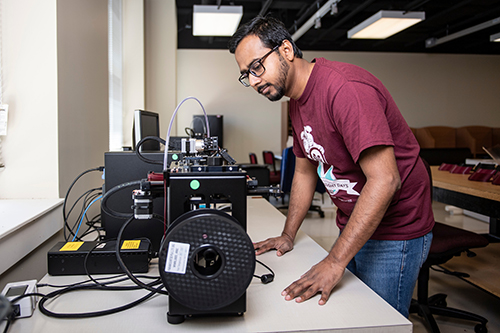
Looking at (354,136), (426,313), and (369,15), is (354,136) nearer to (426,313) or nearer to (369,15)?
(426,313)

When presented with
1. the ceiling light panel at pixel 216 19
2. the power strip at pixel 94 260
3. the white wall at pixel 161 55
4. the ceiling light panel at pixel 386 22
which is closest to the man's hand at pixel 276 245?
the power strip at pixel 94 260

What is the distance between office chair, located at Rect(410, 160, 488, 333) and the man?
0.60 meters

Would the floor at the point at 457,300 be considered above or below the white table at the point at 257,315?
below

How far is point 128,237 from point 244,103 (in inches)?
261

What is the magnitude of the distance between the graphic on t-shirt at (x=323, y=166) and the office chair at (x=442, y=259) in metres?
0.70

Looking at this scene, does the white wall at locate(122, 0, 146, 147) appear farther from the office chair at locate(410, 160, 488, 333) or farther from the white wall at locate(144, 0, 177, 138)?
the office chair at locate(410, 160, 488, 333)

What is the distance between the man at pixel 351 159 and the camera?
33.6 inches

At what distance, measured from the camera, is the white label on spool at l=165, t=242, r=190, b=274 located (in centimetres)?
61

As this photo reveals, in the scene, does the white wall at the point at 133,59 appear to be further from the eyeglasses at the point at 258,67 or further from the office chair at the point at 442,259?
the office chair at the point at 442,259

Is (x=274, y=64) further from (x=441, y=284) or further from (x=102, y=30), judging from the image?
(x=441, y=284)

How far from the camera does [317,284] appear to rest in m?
0.81

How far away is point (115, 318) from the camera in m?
0.71

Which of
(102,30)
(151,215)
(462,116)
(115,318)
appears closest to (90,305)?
(115,318)

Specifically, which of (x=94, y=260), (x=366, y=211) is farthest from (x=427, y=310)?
(x=94, y=260)
